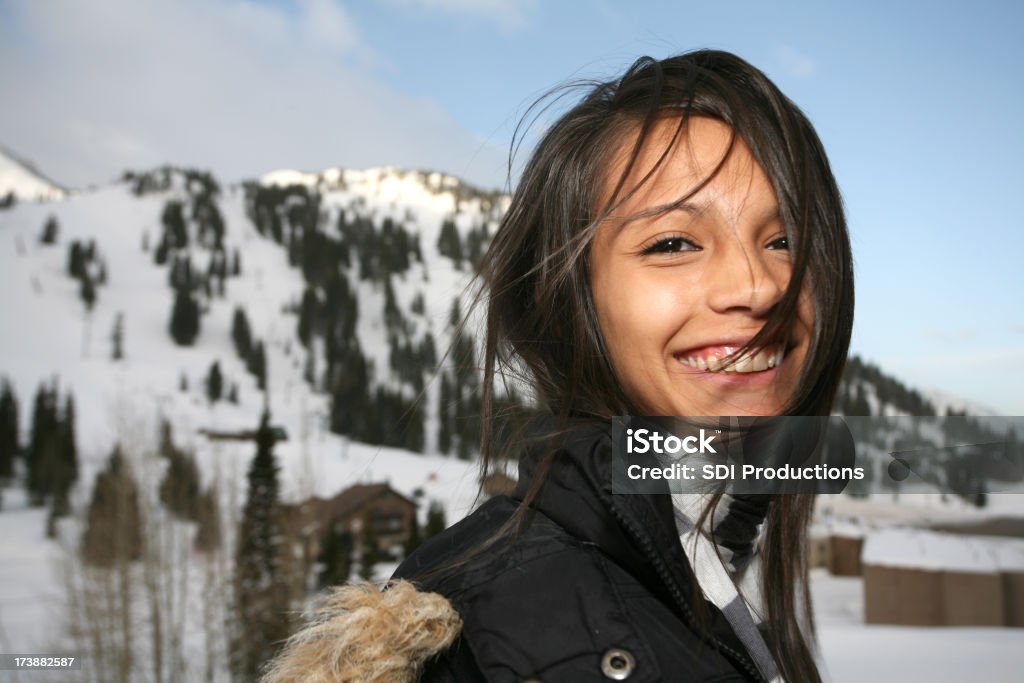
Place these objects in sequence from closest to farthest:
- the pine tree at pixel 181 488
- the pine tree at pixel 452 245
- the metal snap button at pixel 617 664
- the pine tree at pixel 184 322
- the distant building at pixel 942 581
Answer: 1. the metal snap button at pixel 617 664
2. the distant building at pixel 942 581
3. the pine tree at pixel 181 488
4. the pine tree at pixel 452 245
5. the pine tree at pixel 184 322

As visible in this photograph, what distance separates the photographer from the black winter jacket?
2.31 feet

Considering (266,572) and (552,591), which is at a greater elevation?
(552,591)

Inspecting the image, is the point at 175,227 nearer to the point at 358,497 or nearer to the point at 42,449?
the point at 42,449

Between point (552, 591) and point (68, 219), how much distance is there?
9834 cm

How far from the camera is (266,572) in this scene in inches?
1144

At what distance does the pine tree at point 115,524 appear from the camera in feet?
90.2

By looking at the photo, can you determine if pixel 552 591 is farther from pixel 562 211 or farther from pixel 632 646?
pixel 562 211

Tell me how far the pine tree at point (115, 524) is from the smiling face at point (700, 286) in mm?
29747

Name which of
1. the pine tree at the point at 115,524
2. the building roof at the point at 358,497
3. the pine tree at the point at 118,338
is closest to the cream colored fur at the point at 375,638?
the pine tree at the point at 115,524

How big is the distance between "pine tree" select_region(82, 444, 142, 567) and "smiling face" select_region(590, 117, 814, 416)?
29747 mm

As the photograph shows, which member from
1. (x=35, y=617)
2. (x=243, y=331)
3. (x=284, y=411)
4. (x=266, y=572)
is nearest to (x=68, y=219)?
(x=243, y=331)

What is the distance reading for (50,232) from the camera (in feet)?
257

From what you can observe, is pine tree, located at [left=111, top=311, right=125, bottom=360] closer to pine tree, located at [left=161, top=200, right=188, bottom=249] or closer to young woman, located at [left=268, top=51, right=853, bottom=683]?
pine tree, located at [left=161, top=200, right=188, bottom=249]

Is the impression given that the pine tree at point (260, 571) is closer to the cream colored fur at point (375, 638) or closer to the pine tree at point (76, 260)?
the cream colored fur at point (375, 638)
